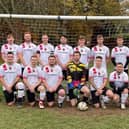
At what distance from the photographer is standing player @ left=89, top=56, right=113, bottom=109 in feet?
24.2

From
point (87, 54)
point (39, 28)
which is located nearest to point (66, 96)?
point (87, 54)

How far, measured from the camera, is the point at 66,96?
805cm

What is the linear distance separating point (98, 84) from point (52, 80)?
0.91m

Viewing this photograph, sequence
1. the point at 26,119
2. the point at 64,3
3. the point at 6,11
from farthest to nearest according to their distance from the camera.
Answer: the point at 64,3
the point at 6,11
the point at 26,119

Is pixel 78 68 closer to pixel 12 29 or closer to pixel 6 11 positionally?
pixel 12 29

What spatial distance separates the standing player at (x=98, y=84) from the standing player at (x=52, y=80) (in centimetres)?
61

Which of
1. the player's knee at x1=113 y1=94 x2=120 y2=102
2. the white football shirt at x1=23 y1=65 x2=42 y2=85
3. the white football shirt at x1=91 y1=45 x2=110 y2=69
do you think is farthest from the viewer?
the white football shirt at x1=91 y1=45 x2=110 y2=69

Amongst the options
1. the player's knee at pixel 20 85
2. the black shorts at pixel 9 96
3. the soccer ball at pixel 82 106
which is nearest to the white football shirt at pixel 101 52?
the soccer ball at pixel 82 106

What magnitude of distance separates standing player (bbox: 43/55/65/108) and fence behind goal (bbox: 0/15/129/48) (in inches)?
142

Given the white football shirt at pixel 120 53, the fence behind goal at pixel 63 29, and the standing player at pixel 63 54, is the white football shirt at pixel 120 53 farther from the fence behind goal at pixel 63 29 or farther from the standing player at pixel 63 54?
the fence behind goal at pixel 63 29

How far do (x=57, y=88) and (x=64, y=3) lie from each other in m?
8.48

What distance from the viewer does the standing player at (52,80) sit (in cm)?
745

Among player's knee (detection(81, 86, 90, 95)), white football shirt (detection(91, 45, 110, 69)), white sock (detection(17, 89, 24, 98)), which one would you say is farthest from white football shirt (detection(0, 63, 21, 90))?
white football shirt (detection(91, 45, 110, 69))

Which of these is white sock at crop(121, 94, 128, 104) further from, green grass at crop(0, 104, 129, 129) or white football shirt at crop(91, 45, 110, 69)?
white football shirt at crop(91, 45, 110, 69)
